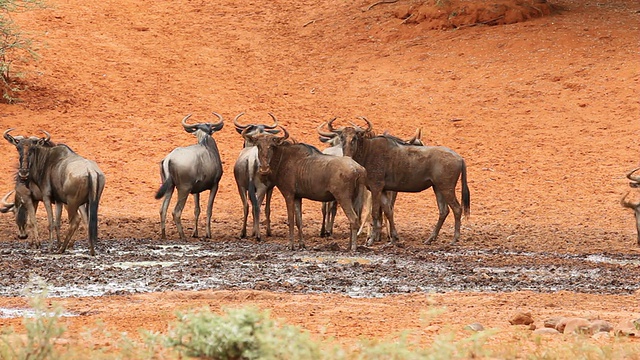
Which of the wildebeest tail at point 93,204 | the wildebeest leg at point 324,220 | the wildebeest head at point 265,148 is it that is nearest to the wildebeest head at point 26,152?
the wildebeest tail at point 93,204

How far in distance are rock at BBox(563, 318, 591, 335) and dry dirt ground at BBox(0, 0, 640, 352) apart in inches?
25.7

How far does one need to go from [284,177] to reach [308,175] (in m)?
0.52

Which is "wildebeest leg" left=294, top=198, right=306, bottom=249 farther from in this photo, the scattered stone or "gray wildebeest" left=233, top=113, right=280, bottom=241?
the scattered stone

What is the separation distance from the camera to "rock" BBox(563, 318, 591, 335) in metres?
8.97

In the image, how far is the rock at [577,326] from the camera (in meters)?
8.97

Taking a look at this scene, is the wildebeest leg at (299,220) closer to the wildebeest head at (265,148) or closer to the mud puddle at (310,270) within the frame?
the mud puddle at (310,270)

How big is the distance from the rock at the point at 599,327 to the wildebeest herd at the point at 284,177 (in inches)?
304

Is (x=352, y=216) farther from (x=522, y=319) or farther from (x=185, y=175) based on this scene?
(x=522, y=319)

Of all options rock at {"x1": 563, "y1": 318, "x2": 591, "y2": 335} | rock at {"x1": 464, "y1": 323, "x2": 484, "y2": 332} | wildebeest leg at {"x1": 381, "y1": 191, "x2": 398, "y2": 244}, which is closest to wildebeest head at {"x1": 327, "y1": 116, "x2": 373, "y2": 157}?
wildebeest leg at {"x1": 381, "y1": 191, "x2": 398, "y2": 244}

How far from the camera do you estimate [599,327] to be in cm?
906

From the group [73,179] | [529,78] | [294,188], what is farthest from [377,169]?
[529,78]

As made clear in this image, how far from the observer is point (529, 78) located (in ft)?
101

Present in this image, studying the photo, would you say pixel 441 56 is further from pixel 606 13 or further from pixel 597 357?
pixel 597 357

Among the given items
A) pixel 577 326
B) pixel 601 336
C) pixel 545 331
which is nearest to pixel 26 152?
pixel 545 331
